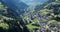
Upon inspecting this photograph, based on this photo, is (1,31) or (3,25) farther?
(3,25)

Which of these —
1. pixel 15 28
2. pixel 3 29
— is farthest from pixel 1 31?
pixel 15 28

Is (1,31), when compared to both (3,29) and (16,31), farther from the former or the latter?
(16,31)

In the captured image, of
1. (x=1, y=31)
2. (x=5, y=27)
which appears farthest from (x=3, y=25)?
(x=1, y=31)

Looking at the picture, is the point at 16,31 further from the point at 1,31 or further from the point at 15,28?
the point at 1,31

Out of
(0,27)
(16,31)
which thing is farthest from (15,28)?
(0,27)

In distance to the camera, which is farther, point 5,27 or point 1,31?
point 5,27

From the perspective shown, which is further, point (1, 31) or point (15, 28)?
point (15, 28)

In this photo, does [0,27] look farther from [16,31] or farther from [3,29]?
[16,31]
